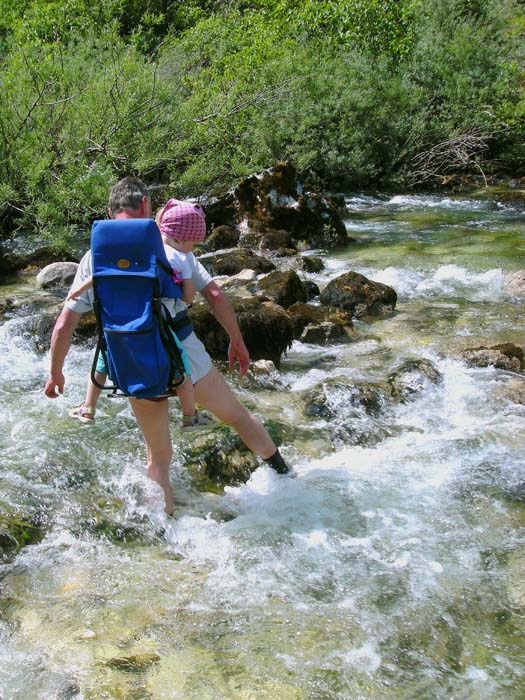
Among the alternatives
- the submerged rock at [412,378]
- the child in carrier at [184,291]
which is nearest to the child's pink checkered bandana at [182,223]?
the child in carrier at [184,291]

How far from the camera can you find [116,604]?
373 centimetres

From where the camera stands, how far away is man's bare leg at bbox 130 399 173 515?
409cm

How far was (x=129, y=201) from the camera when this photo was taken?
3.78 meters

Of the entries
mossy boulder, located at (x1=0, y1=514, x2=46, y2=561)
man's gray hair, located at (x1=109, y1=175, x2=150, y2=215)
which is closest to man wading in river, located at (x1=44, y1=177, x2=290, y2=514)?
man's gray hair, located at (x1=109, y1=175, x2=150, y2=215)

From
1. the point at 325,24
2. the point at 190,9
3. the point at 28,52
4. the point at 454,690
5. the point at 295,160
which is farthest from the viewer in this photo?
the point at 190,9

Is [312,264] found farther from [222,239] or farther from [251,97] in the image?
[251,97]

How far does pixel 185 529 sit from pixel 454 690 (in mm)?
1956

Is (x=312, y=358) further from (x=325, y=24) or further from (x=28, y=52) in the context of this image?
(x=325, y=24)

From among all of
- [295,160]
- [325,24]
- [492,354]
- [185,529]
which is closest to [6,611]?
[185,529]

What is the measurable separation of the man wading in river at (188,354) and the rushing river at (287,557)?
46 centimetres

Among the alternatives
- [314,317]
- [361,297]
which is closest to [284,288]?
[314,317]

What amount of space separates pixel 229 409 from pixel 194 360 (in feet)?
1.64

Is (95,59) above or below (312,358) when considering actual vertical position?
above

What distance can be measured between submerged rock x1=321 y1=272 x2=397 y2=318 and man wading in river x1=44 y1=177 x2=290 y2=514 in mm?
4950
